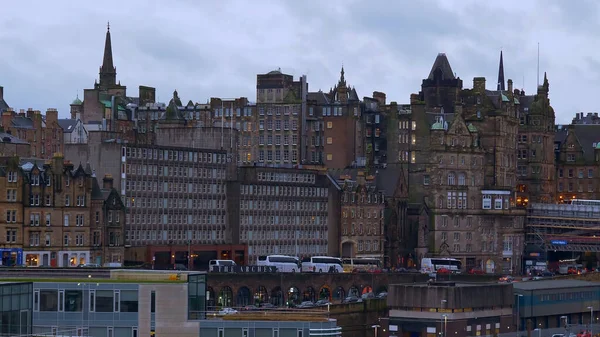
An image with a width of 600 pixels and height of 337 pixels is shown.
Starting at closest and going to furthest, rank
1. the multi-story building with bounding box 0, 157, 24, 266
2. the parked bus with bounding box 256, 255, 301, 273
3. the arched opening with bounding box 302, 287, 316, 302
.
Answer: the multi-story building with bounding box 0, 157, 24, 266 < the arched opening with bounding box 302, 287, 316, 302 < the parked bus with bounding box 256, 255, 301, 273

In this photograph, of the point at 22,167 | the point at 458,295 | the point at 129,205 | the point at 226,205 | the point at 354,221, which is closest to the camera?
the point at 458,295

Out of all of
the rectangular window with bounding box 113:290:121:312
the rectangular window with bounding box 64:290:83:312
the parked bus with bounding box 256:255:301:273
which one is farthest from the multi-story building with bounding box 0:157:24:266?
the rectangular window with bounding box 113:290:121:312

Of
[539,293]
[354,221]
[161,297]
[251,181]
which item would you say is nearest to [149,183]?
[251,181]

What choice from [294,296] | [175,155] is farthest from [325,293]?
[175,155]

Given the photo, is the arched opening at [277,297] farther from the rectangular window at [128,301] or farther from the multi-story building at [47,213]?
the rectangular window at [128,301]

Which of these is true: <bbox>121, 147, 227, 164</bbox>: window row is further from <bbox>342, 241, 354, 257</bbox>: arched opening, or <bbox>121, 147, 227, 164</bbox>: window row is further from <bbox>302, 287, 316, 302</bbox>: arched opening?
<bbox>342, 241, 354, 257</bbox>: arched opening

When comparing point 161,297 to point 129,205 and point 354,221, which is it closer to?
point 129,205

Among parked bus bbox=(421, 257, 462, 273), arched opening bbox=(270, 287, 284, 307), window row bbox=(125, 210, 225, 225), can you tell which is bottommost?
arched opening bbox=(270, 287, 284, 307)

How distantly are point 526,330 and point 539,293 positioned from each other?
25.1 feet

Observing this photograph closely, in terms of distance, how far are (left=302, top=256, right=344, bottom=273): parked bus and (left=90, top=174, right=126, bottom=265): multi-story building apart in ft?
74.9

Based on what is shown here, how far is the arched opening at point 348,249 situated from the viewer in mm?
197625

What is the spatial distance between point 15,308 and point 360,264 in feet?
373

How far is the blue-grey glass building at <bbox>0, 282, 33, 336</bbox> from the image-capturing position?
76938mm

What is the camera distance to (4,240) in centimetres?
15588
